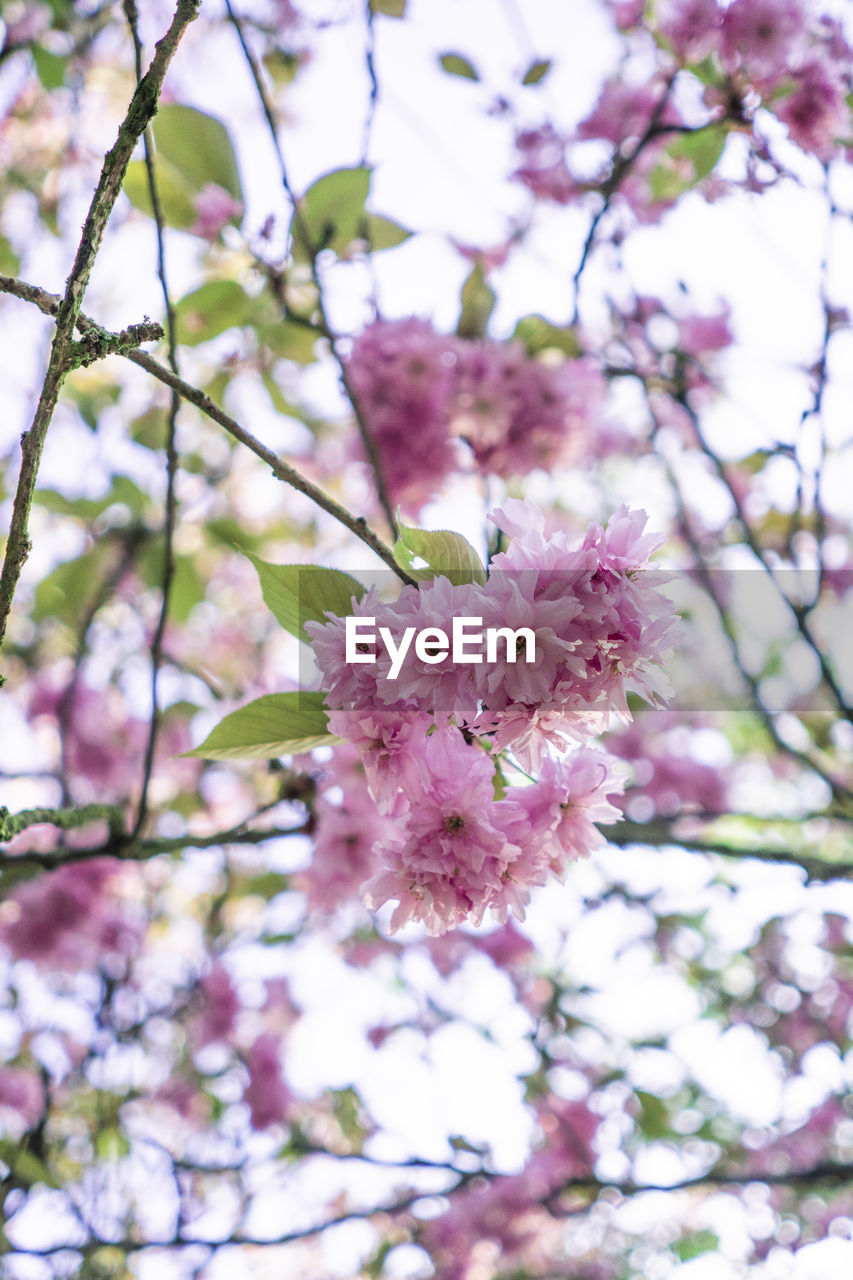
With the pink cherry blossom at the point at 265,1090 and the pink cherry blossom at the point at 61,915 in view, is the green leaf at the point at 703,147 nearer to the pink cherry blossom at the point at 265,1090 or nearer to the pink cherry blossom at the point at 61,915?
the pink cherry blossom at the point at 61,915

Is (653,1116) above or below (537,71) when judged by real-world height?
below

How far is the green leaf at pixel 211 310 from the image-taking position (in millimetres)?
1591

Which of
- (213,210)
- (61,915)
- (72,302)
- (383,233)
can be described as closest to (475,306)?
(383,233)

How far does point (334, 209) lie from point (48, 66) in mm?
1083

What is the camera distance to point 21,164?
3.03 m

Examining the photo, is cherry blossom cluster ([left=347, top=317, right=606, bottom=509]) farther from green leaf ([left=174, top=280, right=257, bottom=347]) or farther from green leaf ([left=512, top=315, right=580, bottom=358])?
green leaf ([left=174, top=280, right=257, bottom=347])

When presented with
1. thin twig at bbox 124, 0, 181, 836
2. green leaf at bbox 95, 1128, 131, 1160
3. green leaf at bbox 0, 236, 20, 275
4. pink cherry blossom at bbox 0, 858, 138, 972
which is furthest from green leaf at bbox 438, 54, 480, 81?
green leaf at bbox 95, 1128, 131, 1160

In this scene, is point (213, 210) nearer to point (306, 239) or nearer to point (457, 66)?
point (306, 239)

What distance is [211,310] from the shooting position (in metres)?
1.64

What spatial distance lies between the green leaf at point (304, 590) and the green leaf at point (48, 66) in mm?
1916

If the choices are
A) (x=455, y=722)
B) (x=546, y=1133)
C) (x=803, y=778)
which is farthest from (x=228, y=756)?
(x=803, y=778)

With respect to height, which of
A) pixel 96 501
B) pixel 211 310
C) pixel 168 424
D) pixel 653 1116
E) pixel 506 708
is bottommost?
pixel 653 1116

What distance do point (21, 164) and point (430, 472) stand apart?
Result: 217 cm

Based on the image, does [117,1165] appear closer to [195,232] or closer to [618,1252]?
[195,232]
